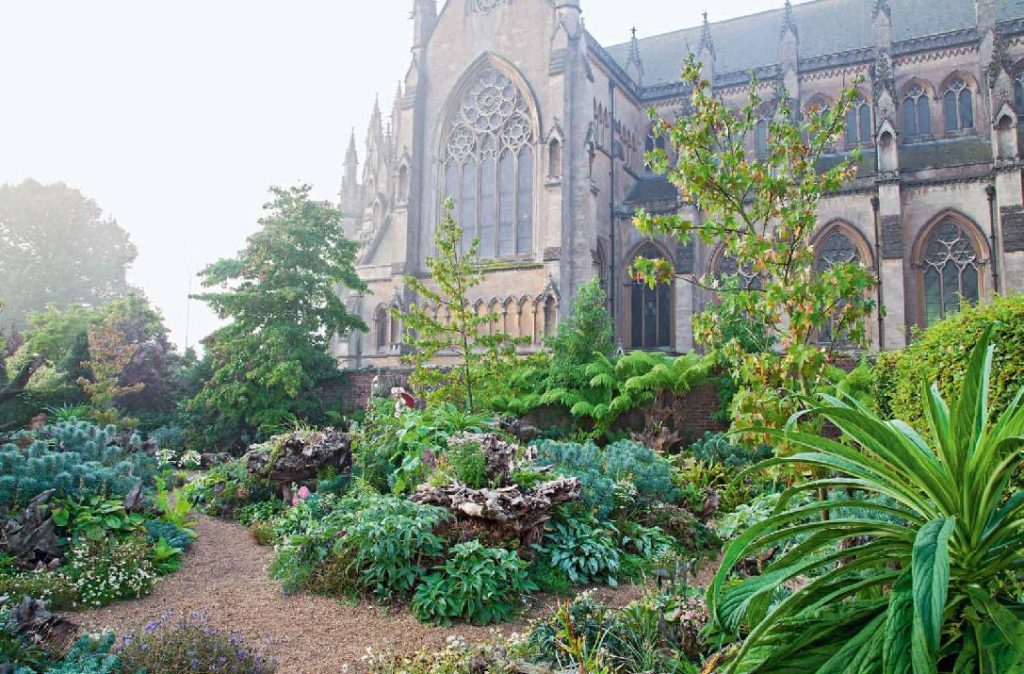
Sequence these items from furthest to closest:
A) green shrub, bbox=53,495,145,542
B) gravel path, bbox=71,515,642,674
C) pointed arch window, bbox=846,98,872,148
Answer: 1. pointed arch window, bbox=846,98,872,148
2. green shrub, bbox=53,495,145,542
3. gravel path, bbox=71,515,642,674

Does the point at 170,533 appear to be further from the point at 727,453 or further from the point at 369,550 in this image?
the point at 727,453

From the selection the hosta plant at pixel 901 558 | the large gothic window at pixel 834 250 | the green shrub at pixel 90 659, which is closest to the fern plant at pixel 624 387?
the green shrub at pixel 90 659

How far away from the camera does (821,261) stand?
2456 centimetres

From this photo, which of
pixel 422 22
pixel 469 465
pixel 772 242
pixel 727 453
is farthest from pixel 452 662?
pixel 422 22

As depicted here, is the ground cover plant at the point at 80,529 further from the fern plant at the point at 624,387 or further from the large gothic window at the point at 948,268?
the large gothic window at the point at 948,268

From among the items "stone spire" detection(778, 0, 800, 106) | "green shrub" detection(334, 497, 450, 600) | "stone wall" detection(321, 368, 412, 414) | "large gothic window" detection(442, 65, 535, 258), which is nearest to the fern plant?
"stone wall" detection(321, 368, 412, 414)

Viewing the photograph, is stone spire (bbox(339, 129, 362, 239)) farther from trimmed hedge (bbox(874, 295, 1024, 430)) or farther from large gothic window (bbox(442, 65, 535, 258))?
trimmed hedge (bbox(874, 295, 1024, 430))

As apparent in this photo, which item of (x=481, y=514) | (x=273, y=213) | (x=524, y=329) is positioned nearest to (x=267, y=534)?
(x=481, y=514)

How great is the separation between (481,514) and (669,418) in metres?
8.45

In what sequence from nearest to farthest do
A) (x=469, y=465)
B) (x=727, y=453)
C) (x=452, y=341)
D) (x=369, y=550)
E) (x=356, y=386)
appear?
1. (x=369, y=550)
2. (x=469, y=465)
3. (x=727, y=453)
4. (x=452, y=341)
5. (x=356, y=386)

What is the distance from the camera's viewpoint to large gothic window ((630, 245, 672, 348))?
87.6ft

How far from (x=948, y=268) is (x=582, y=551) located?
71.9 feet

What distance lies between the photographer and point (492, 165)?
26906 millimetres

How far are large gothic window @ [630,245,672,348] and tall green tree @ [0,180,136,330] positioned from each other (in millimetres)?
35500
